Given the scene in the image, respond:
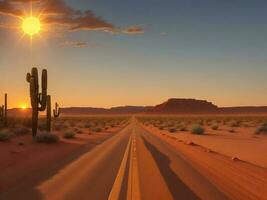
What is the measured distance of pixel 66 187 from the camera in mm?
10758

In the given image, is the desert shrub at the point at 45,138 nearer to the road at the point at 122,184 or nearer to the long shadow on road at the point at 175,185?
the road at the point at 122,184

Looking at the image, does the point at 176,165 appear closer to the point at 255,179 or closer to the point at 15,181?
the point at 255,179

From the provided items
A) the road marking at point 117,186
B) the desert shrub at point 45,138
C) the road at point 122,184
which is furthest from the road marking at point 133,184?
the desert shrub at point 45,138

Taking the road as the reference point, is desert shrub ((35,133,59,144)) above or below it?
above

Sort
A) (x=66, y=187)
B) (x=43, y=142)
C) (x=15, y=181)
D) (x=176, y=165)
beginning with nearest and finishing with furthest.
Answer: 1. (x=66, y=187)
2. (x=15, y=181)
3. (x=176, y=165)
4. (x=43, y=142)

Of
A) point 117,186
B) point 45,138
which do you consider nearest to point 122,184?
point 117,186

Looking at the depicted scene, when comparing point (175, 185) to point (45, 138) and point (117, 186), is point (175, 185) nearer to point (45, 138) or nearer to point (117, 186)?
point (117, 186)

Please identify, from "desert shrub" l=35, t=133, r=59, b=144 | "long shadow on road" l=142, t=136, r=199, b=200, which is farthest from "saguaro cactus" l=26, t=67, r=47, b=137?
"long shadow on road" l=142, t=136, r=199, b=200

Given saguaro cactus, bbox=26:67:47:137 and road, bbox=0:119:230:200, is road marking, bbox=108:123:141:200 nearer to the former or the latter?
road, bbox=0:119:230:200

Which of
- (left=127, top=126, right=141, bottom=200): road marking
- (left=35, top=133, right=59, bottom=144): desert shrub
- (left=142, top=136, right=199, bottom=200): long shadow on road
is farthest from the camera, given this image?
(left=35, top=133, right=59, bottom=144): desert shrub

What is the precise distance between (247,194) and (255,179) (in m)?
2.76

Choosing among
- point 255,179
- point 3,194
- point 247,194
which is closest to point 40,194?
point 3,194

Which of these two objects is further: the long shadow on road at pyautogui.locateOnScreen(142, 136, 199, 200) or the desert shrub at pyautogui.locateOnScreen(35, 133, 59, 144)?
the desert shrub at pyautogui.locateOnScreen(35, 133, 59, 144)

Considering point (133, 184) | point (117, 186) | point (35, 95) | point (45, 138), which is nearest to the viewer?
point (117, 186)
